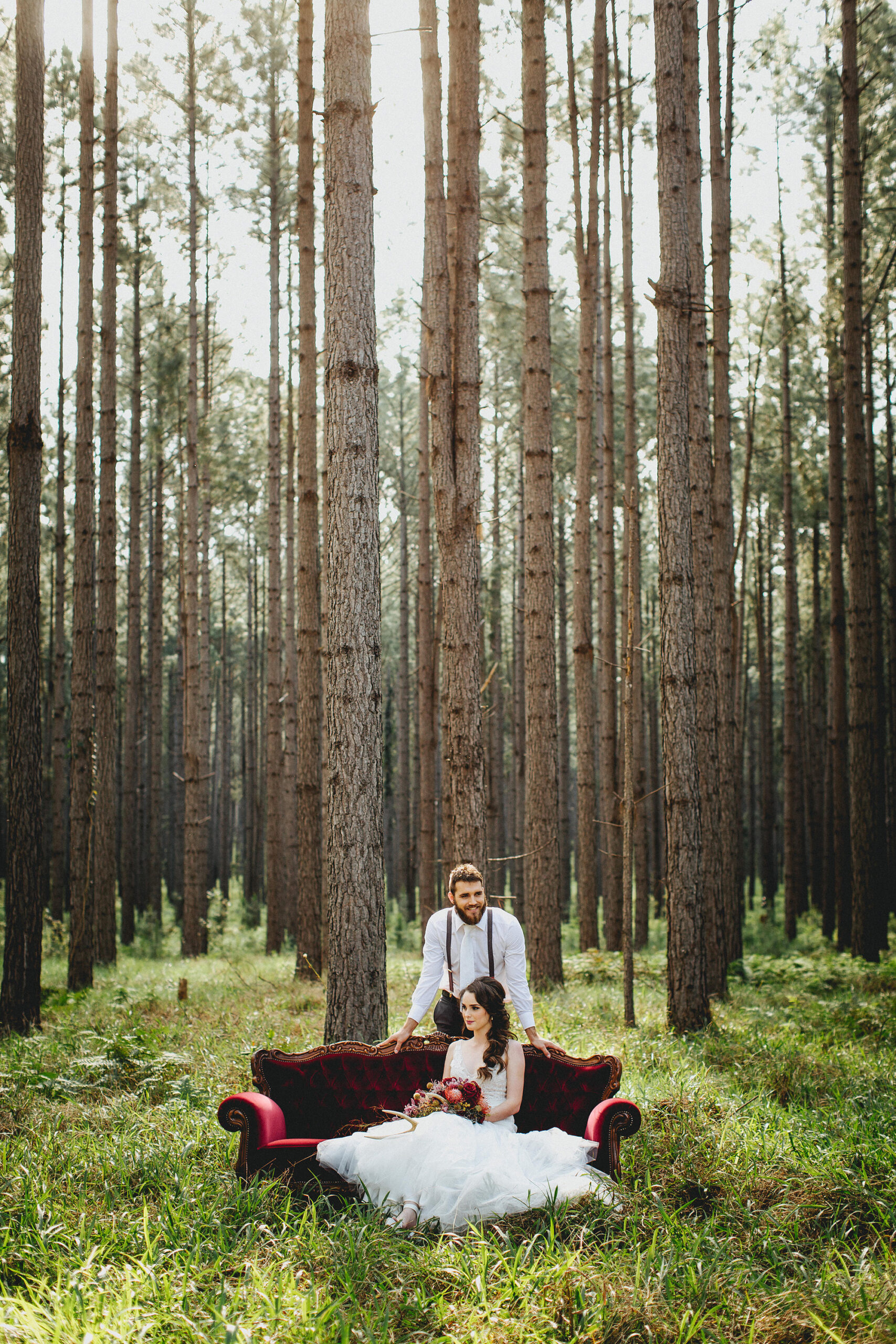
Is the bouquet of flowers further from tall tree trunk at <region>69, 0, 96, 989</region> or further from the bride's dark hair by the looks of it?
tall tree trunk at <region>69, 0, 96, 989</region>

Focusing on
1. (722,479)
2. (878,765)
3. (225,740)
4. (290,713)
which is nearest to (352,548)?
(722,479)

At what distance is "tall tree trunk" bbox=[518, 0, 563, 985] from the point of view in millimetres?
8594

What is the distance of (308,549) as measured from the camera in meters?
9.52

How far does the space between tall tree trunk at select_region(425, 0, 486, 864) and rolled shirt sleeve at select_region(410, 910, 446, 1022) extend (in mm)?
1820

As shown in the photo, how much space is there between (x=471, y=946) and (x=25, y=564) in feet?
16.7

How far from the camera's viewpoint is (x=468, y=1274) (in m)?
3.32

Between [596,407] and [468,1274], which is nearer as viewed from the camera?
[468,1274]

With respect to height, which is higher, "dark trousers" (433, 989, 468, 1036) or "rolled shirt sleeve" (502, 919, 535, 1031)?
"rolled shirt sleeve" (502, 919, 535, 1031)

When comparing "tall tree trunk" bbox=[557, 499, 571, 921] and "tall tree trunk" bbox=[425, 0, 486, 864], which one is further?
"tall tree trunk" bbox=[557, 499, 571, 921]

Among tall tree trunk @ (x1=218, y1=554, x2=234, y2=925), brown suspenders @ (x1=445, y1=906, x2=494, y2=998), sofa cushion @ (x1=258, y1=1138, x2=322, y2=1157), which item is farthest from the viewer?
tall tree trunk @ (x1=218, y1=554, x2=234, y2=925)

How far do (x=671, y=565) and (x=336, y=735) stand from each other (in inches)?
133

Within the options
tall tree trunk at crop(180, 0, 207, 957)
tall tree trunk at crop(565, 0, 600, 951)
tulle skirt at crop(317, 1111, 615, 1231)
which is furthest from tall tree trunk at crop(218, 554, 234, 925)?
tulle skirt at crop(317, 1111, 615, 1231)

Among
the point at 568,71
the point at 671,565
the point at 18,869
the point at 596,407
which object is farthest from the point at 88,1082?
the point at 596,407

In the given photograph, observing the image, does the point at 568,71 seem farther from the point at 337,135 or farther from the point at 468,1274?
the point at 468,1274
